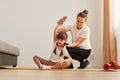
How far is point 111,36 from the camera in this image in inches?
154

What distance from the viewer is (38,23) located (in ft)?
13.7

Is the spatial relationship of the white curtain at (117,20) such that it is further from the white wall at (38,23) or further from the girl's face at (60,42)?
the girl's face at (60,42)

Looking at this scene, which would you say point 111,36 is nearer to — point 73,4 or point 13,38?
point 73,4

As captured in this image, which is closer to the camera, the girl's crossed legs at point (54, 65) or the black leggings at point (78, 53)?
the girl's crossed legs at point (54, 65)

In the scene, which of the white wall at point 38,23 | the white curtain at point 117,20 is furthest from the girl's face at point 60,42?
the white wall at point 38,23

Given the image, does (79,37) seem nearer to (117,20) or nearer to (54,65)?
(54,65)

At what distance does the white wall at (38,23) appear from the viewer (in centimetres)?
413

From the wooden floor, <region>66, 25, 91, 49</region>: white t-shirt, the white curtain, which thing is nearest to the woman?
<region>66, 25, 91, 49</region>: white t-shirt

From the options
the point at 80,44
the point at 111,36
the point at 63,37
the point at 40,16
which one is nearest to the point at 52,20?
the point at 40,16

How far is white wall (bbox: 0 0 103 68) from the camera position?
13.5ft

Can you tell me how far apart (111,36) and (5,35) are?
1.58 m

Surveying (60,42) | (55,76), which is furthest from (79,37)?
(55,76)

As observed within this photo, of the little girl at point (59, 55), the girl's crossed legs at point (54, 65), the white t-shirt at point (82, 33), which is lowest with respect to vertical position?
the girl's crossed legs at point (54, 65)

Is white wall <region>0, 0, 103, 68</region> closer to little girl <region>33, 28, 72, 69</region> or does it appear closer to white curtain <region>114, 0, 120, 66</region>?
white curtain <region>114, 0, 120, 66</region>
